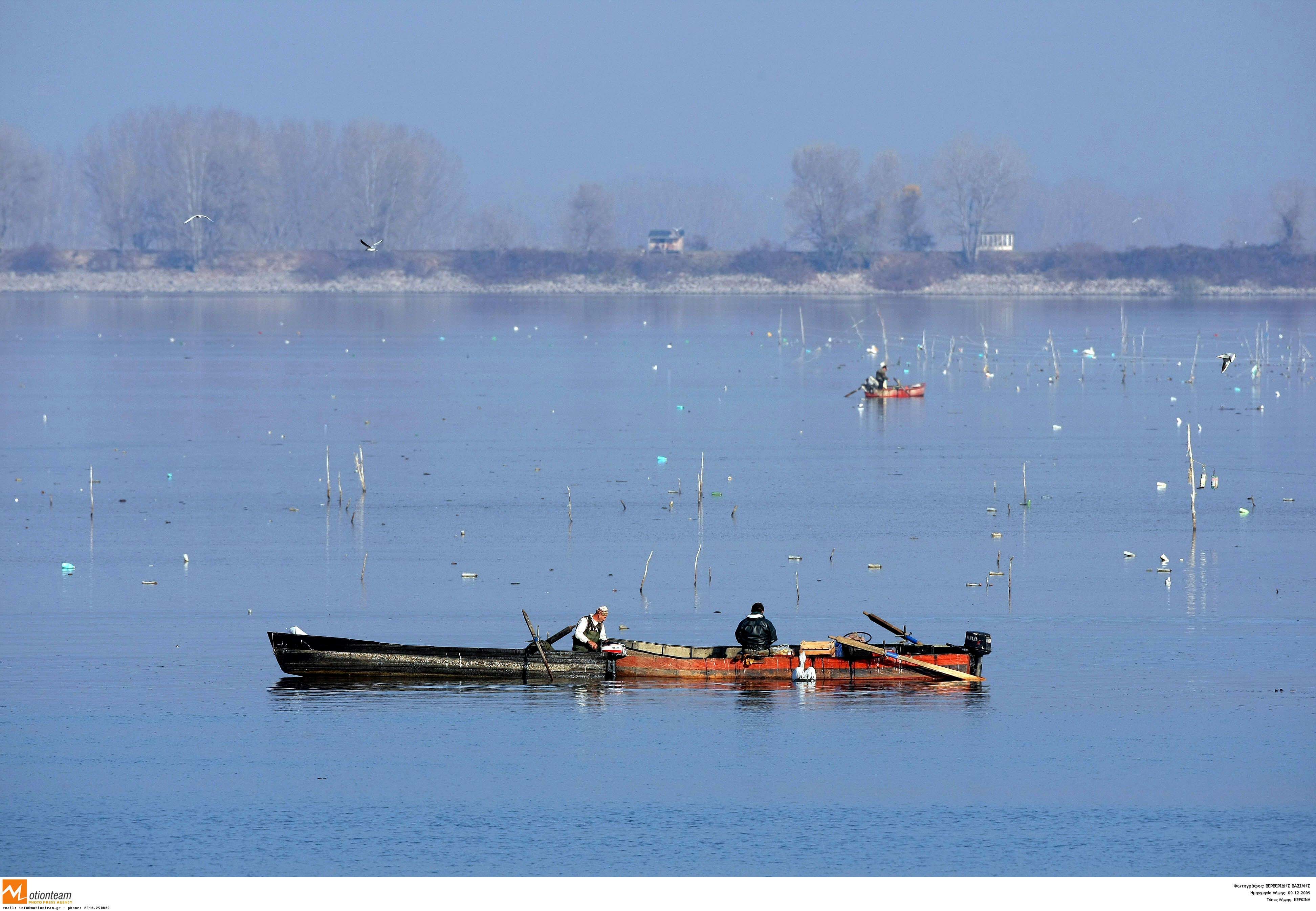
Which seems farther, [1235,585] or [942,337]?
[942,337]

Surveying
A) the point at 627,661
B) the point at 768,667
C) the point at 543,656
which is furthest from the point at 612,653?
the point at 768,667

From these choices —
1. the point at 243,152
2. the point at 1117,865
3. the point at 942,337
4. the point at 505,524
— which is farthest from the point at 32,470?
the point at 243,152

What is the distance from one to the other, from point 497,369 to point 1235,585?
6107 cm

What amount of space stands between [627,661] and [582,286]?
170506mm

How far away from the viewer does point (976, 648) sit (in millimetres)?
29531

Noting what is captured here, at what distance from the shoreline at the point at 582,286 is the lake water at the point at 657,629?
115 m

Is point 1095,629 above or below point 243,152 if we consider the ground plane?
below

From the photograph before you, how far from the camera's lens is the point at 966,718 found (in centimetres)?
2814

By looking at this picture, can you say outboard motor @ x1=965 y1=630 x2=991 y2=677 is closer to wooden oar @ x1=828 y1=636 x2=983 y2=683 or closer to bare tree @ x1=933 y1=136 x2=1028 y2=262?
wooden oar @ x1=828 y1=636 x2=983 y2=683

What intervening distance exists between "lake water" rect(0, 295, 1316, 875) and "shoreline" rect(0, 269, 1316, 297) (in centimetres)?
11453

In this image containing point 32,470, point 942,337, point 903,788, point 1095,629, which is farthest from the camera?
point 942,337

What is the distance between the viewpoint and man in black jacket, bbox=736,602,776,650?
2903 centimetres

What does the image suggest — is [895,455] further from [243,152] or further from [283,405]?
[243,152]

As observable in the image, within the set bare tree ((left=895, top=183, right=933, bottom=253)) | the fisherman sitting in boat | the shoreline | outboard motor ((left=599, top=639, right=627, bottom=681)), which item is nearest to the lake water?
outboard motor ((left=599, top=639, right=627, bottom=681))
